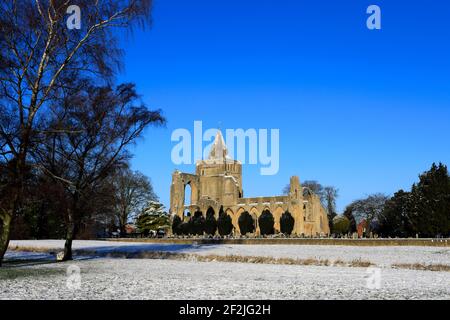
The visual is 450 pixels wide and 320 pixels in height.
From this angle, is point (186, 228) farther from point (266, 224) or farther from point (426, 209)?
point (426, 209)

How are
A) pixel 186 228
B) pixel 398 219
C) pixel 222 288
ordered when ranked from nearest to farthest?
1. pixel 222 288
2. pixel 398 219
3. pixel 186 228

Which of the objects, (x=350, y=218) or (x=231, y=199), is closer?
(x=350, y=218)

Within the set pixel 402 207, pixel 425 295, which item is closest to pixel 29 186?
pixel 425 295

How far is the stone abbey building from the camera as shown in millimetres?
55219

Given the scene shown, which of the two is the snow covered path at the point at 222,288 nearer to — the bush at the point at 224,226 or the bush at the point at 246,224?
the bush at the point at 224,226

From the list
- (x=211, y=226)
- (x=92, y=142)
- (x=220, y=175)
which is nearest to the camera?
(x=92, y=142)

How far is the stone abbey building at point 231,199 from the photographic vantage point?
5522cm

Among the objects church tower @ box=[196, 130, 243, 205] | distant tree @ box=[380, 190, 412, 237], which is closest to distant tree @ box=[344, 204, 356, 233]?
distant tree @ box=[380, 190, 412, 237]

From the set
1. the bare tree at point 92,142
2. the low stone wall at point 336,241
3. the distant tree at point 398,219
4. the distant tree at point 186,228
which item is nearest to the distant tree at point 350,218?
the distant tree at point 398,219

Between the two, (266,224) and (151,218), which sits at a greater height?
(151,218)

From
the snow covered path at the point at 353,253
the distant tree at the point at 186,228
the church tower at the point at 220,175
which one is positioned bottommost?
the snow covered path at the point at 353,253

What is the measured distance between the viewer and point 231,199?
6738 cm

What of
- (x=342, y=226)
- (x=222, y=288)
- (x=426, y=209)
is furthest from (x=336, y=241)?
(x=342, y=226)

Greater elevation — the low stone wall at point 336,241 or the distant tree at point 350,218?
the distant tree at point 350,218
